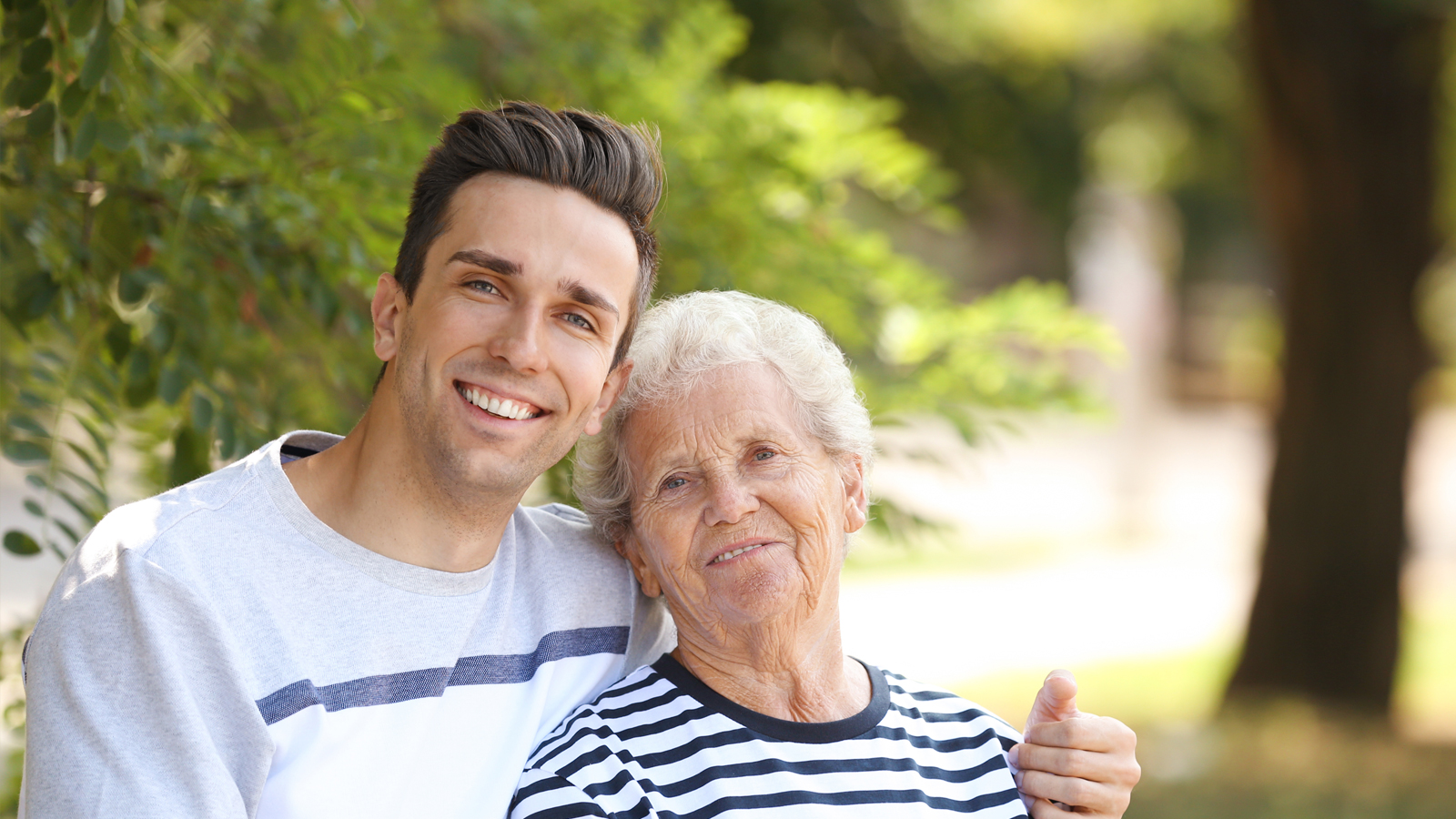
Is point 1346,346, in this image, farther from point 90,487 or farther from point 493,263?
point 90,487

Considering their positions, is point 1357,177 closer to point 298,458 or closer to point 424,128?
point 424,128

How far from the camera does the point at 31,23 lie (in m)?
2.08

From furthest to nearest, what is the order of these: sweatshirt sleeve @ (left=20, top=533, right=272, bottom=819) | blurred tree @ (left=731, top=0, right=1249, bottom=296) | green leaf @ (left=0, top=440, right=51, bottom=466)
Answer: blurred tree @ (left=731, top=0, right=1249, bottom=296)
green leaf @ (left=0, top=440, right=51, bottom=466)
sweatshirt sleeve @ (left=20, top=533, right=272, bottom=819)

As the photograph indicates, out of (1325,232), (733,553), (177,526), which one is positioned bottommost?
(177,526)

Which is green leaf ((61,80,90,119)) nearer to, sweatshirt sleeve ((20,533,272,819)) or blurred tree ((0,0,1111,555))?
blurred tree ((0,0,1111,555))

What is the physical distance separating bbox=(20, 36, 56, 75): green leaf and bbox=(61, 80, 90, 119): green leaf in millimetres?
87

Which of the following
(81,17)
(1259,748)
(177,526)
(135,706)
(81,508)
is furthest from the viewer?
(1259,748)

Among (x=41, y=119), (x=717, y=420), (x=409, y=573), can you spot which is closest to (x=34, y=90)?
(x=41, y=119)

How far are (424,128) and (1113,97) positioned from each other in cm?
797

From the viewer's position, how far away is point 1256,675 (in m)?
7.89

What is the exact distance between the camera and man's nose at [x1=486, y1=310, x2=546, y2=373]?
1.98 m

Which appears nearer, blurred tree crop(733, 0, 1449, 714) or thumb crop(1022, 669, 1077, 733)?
thumb crop(1022, 669, 1077, 733)

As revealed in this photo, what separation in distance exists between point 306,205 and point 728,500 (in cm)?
100

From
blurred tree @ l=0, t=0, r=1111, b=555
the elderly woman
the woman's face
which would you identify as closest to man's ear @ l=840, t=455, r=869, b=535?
the elderly woman
